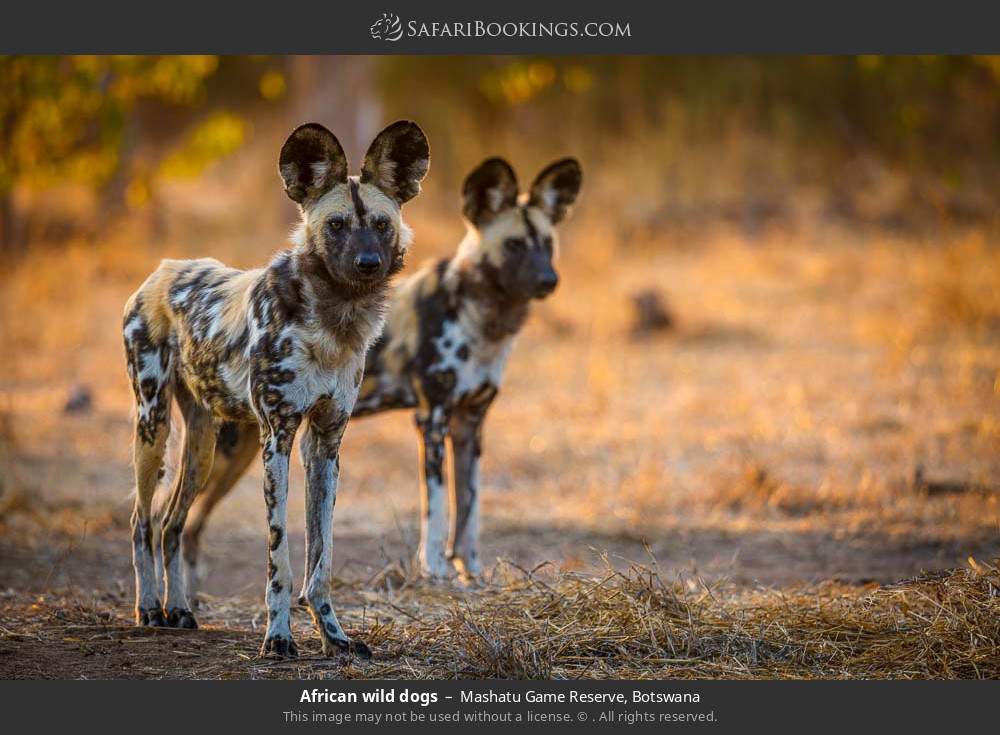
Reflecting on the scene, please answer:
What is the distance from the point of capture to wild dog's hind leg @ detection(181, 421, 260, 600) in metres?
5.35

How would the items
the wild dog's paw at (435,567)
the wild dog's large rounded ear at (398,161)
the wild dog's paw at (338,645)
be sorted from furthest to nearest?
the wild dog's paw at (435,567) → the wild dog's large rounded ear at (398,161) → the wild dog's paw at (338,645)

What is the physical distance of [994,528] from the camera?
621 centimetres

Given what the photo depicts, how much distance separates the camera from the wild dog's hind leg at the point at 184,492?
465 centimetres

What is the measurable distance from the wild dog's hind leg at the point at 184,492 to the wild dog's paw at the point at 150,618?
3cm

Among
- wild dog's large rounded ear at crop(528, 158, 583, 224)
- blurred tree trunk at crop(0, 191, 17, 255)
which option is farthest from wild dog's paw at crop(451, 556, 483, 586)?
blurred tree trunk at crop(0, 191, 17, 255)

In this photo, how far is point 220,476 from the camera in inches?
216

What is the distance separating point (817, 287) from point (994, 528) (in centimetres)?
675

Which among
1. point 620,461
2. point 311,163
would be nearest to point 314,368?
point 311,163

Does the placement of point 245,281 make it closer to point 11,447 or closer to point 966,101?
point 11,447

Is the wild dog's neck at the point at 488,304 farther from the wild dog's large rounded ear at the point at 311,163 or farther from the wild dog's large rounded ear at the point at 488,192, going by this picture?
the wild dog's large rounded ear at the point at 311,163

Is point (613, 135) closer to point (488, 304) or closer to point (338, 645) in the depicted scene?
point (488, 304)

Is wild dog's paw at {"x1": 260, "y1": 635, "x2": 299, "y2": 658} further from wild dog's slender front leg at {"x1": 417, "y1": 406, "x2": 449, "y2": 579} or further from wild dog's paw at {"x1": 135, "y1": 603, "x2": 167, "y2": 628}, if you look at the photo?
wild dog's slender front leg at {"x1": 417, "y1": 406, "x2": 449, "y2": 579}

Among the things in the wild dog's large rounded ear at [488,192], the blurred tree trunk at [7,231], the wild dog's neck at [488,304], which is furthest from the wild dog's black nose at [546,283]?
the blurred tree trunk at [7,231]

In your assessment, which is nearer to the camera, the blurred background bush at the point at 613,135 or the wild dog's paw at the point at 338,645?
the wild dog's paw at the point at 338,645
